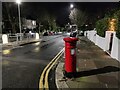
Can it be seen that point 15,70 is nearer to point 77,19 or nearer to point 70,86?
point 70,86

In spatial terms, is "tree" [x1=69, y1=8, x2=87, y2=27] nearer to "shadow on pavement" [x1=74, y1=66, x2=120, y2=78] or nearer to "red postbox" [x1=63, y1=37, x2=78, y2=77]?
"shadow on pavement" [x1=74, y1=66, x2=120, y2=78]

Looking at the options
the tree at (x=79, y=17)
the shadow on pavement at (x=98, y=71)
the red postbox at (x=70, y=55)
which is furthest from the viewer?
the tree at (x=79, y=17)

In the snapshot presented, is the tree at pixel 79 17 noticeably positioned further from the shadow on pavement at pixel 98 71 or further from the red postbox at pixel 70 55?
the red postbox at pixel 70 55

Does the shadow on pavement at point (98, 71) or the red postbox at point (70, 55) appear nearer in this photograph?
the red postbox at point (70, 55)

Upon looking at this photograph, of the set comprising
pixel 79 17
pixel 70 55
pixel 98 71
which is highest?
pixel 79 17

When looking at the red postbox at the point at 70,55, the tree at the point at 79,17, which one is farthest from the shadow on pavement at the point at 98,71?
the tree at the point at 79,17

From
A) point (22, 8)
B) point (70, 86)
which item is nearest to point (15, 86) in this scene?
point (70, 86)

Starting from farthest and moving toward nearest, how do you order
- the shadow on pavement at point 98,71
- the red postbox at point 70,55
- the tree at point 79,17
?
1. the tree at point 79,17
2. the shadow on pavement at point 98,71
3. the red postbox at point 70,55

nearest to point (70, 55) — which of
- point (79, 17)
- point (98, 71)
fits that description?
point (98, 71)

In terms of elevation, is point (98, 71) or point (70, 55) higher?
point (70, 55)

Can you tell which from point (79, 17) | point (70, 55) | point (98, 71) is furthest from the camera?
point (79, 17)

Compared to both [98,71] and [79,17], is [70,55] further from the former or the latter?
[79,17]

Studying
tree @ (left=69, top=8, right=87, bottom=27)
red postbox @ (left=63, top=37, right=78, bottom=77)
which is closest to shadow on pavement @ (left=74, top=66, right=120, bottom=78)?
red postbox @ (left=63, top=37, right=78, bottom=77)

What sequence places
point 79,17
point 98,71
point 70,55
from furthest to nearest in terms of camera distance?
point 79,17, point 98,71, point 70,55
